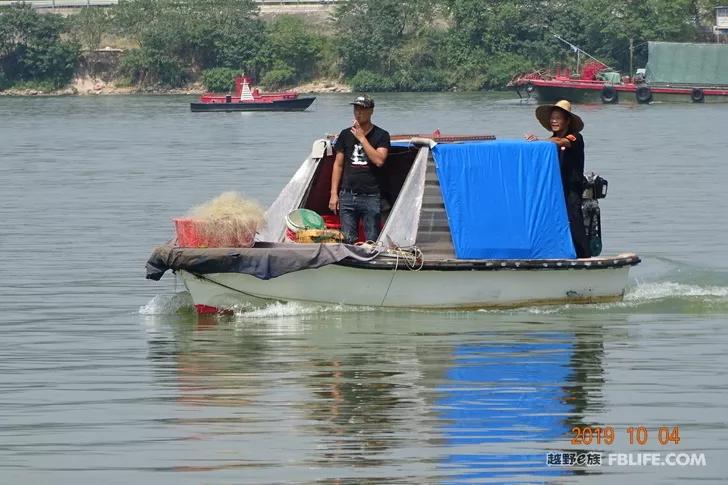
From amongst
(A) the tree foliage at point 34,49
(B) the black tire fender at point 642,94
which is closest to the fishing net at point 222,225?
(B) the black tire fender at point 642,94

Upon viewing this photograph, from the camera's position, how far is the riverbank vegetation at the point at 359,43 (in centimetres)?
9444

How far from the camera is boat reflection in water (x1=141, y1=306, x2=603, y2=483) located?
1087 centimetres

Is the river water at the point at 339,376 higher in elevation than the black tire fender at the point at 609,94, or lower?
higher

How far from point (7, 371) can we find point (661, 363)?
513 cm

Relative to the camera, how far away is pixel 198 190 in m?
31.2

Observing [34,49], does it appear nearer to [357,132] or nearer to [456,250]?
[357,132]

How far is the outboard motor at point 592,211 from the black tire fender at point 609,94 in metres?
58.5

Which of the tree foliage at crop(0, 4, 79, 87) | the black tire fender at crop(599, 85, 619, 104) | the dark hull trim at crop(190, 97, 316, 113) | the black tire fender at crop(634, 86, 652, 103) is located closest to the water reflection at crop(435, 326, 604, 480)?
the dark hull trim at crop(190, 97, 316, 113)

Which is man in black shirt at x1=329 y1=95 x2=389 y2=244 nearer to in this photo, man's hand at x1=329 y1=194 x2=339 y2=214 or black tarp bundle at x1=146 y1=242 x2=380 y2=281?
man's hand at x1=329 y1=194 x2=339 y2=214

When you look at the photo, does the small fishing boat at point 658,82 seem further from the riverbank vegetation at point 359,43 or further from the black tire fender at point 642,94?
the riverbank vegetation at point 359,43

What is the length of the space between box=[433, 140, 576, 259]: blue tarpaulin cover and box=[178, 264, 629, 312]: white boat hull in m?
0.24

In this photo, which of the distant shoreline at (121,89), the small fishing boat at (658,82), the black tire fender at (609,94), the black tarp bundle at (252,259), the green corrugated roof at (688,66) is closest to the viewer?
the black tarp bundle at (252,259)

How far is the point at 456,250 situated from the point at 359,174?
1.12 m

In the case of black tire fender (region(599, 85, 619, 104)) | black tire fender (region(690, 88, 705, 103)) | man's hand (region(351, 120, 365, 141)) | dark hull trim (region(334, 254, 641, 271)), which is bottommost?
black tire fender (region(690, 88, 705, 103))
